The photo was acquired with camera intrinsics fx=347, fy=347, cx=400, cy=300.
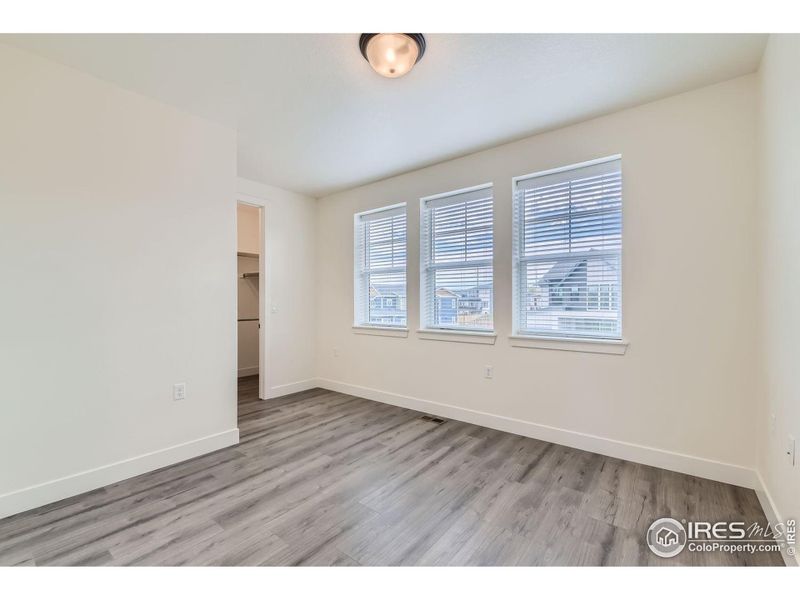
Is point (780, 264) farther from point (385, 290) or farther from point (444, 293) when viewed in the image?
point (385, 290)

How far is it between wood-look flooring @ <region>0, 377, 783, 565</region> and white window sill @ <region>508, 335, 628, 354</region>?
0.80 metres

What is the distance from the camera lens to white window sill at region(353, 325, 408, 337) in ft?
13.0

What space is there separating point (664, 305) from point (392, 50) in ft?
7.90

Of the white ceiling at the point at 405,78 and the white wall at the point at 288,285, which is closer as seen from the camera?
the white ceiling at the point at 405,78

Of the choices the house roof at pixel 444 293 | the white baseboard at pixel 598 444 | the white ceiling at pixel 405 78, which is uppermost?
the white ceiling at pixel 405 78

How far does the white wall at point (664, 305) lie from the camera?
2.20 metres

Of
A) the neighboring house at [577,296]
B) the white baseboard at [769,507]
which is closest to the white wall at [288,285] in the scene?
the neighboring house at [577,296]

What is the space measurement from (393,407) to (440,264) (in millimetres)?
1676

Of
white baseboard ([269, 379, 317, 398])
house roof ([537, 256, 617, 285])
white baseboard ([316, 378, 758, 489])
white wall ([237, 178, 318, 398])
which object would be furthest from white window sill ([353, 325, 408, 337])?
house roof ([537, 256, 617, 285])

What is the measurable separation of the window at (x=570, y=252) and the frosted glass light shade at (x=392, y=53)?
162 centimetres

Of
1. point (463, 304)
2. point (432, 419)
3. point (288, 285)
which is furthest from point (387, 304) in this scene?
point (432, 419)

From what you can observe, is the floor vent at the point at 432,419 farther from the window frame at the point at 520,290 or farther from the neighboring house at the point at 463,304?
the window frame at the point at 520,290

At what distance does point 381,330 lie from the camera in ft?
13.6

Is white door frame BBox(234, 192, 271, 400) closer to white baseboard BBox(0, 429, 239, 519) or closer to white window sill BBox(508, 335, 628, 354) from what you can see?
white baseboard BBox(0, 429, 239, 519)
